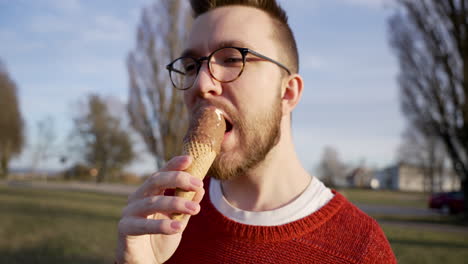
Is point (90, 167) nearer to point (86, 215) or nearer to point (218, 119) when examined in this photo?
point (86, 215)

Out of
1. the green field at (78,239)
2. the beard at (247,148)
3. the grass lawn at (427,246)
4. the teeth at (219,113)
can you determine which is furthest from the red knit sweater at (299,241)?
the grass lawn at (427,246)

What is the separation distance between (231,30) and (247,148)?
571 millimetres

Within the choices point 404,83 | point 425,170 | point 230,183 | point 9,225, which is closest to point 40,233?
point 9,225

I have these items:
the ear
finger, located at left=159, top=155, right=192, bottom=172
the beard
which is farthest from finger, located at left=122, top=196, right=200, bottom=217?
the ear

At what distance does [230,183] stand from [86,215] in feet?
40.5

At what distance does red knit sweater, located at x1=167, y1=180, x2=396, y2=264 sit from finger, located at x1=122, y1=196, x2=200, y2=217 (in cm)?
59

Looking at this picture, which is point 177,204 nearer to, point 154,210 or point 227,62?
point 154,210

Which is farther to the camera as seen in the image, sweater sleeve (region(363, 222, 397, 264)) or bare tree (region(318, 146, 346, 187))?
bare tree (region(318, 146, 346, 187))

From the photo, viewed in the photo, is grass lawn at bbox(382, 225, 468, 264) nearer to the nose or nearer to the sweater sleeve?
the sweater sleeve

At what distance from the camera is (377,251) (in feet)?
5.22

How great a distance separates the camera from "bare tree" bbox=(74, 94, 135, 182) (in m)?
45.5

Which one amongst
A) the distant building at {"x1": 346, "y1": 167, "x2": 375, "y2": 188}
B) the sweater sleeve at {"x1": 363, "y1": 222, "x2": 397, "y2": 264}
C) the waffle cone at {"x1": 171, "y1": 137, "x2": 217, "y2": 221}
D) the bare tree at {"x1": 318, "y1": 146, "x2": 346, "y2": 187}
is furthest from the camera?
the distant building at {"x1": 346, "y1": 167, "x2": 375, "y2": 188}

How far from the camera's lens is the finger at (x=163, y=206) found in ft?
3.77

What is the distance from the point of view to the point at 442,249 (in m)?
9.25
